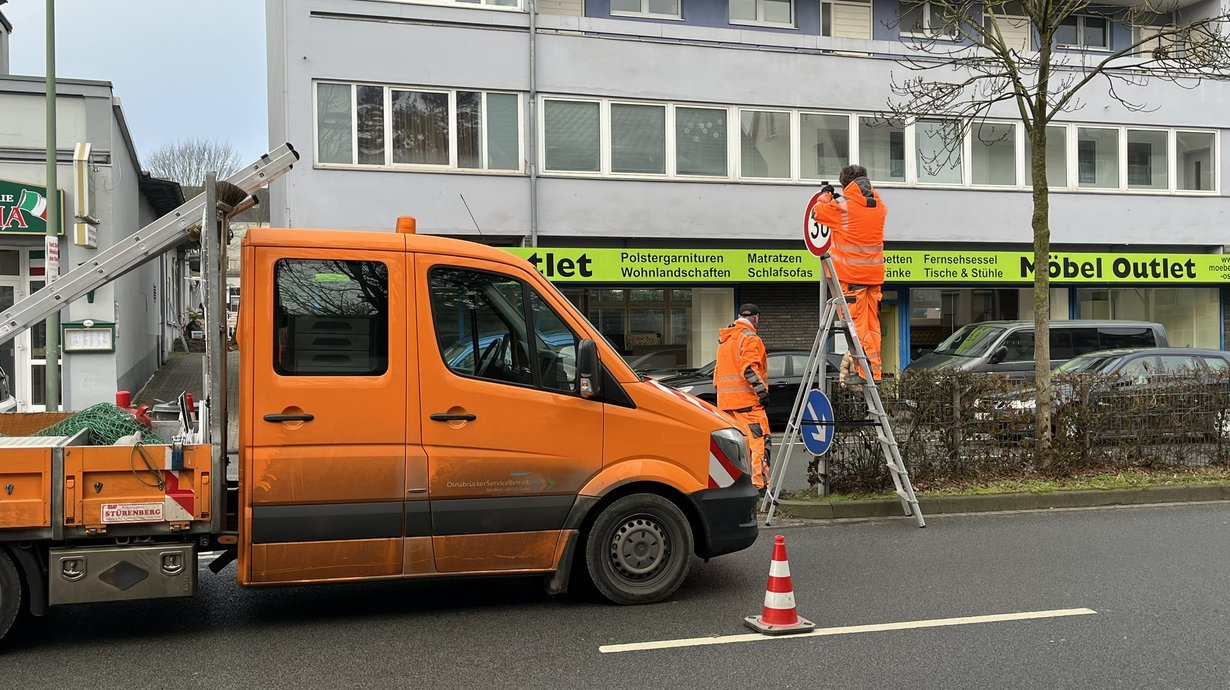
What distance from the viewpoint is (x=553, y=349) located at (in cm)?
566

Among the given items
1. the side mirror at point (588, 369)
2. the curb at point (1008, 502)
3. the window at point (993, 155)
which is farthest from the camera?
the window at point (993, 155)

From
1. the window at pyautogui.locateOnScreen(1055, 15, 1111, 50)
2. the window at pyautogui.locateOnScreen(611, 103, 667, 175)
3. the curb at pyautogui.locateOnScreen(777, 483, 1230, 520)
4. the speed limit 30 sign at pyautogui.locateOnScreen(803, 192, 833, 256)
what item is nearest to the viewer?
the speed limit 30 sign at pyautogui.locateOnScreen(803, 192, 833, 256)

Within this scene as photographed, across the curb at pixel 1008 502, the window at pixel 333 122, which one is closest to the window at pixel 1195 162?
the curb at pixel 1008 502

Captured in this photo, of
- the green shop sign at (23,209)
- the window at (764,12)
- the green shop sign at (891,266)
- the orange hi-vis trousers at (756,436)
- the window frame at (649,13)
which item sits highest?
the window at (764,12)

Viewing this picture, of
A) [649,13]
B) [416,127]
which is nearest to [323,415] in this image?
[416,127]

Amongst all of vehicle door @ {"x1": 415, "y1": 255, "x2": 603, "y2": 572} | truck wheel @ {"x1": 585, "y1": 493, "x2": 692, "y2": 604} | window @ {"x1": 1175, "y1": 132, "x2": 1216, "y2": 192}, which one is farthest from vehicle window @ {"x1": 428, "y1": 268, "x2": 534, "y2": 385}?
window @ {"x1": 1175, "y1": 132, "x2": 1216, "y2": 192}

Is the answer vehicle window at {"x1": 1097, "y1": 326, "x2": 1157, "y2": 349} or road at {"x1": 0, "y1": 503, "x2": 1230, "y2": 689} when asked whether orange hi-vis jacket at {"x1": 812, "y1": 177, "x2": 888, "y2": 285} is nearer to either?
road at {"x1": 0, "y1": 503, "x2": 1230, "y2": 689}

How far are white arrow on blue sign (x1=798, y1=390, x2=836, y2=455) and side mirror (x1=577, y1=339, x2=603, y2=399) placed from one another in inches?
→ 127

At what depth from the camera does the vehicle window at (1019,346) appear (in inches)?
613

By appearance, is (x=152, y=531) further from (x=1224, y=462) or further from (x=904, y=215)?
(x=904, y=215)

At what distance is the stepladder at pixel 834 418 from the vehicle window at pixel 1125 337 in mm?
9982

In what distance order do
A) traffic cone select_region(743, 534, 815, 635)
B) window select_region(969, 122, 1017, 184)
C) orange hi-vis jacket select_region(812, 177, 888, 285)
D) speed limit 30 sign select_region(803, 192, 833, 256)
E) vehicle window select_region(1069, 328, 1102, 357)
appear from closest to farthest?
traffic cone select_region(743, 534, 815, 635) → speed limit 30 sign select_region(803, 192, 833, 256) → orange hi-vis jacket select_region(812, 177, 888, 285) → vehicle window select_region(1069, 328, 1102, 357) → window select_region(969, 122, 1017, 184)

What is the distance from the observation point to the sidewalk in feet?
17.0

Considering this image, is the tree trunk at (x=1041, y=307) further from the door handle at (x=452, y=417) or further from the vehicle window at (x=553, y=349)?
the door handle at (x=452, y=417)
